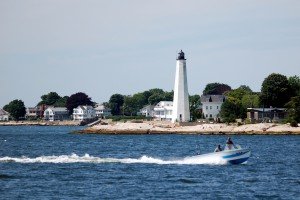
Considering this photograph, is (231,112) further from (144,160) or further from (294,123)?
(144,160)

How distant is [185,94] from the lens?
481ft

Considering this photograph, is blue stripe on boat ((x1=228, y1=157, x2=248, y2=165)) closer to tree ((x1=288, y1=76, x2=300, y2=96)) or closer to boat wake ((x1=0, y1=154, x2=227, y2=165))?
boat wake ((x1=0, y1=154, x2=227, y2=165))

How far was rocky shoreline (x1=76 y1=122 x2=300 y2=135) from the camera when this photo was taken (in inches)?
5226

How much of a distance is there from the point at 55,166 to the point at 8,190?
17.0 metres

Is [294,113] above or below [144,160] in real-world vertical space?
above

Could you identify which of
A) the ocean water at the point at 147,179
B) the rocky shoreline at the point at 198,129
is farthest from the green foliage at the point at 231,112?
the ocean water at the point at 147,179

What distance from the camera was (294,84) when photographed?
168875mm

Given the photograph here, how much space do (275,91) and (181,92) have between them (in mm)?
25954

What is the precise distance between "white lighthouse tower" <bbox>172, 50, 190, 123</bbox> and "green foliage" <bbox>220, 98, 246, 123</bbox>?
7734mm

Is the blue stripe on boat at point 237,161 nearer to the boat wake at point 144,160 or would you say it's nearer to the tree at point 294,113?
the boat wake at point 144,160

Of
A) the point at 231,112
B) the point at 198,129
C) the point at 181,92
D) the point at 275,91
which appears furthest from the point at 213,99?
the point at 198,129

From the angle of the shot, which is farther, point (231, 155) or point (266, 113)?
point (266, 113)

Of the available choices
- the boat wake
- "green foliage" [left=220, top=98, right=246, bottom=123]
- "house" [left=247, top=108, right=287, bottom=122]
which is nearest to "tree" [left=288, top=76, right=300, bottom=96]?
"house" [left=247, top=108, right=287, bottom=122]

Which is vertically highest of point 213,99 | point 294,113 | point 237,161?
point 213,99
